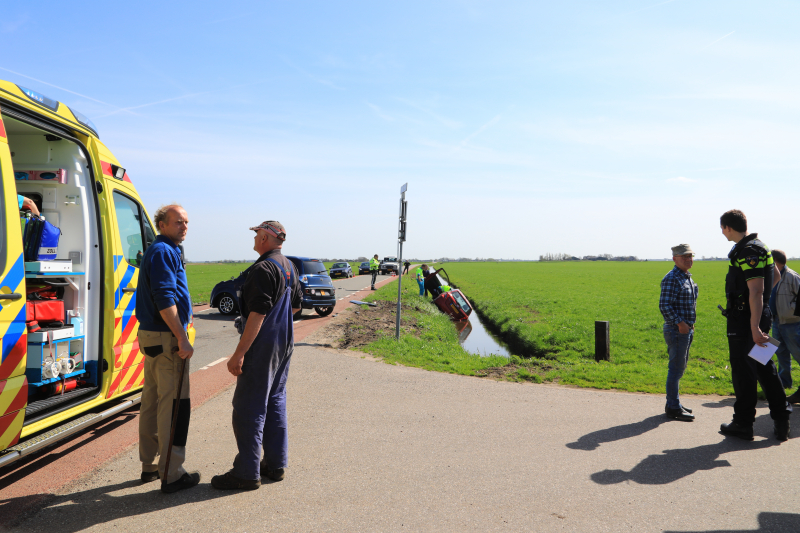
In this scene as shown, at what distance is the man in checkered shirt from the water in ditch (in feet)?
20.8

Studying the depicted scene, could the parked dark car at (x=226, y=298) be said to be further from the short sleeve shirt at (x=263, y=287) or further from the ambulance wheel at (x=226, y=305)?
the short sleeve shirt at (x=263, y=287)

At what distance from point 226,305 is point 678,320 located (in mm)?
13247

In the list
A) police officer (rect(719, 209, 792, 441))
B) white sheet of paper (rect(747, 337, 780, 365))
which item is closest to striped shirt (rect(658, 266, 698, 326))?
police officer (rect(719, 209, 792, 441))

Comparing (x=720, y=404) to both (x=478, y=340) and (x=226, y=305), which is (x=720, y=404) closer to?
(x=478, y=340)

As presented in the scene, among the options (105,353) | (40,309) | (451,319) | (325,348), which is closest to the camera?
(40,309)

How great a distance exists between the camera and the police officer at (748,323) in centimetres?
457

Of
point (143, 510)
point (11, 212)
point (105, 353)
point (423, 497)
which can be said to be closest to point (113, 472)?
point (143, 510)

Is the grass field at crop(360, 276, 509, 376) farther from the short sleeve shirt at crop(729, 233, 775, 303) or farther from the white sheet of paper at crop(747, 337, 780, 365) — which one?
the short sleeve shirt at crop(729, 233, 775, 303)

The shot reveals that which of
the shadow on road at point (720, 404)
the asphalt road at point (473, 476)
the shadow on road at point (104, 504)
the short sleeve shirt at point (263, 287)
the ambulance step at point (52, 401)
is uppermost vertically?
the short sleeve shirt at point (263, 287)

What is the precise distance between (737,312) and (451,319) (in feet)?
47.3

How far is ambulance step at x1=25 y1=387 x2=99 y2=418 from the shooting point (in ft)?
12.6

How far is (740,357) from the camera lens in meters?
4.79

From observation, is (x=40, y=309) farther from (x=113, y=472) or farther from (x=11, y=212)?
(x=113, y=472)

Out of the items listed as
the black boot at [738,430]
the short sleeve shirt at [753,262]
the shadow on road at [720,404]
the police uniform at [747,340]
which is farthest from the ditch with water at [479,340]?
the short sleeve shirt at [753,262]
